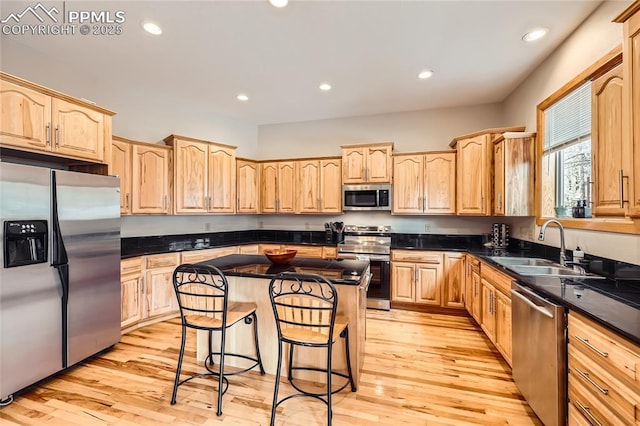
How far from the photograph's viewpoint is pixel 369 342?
3078 mm

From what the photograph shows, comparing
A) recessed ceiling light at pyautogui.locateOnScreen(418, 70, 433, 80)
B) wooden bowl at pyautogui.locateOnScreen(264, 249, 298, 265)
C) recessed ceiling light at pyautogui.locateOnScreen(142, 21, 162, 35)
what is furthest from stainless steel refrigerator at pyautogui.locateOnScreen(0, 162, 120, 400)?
recessed ceiling light at pyautogui.locateOnScreen(418, 70, 433, 80)

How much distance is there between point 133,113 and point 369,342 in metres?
4.03

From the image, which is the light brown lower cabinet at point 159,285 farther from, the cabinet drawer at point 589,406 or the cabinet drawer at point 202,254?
the cabinet drawer at point 589,406

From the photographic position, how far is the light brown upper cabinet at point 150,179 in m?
3.53

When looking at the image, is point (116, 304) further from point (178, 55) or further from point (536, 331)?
point (536, 331)

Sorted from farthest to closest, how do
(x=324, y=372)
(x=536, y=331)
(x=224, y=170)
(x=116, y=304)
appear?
(x=224, y=170) → (x=116, y=304) → (x=324, y=372) → (x=536, y=331)

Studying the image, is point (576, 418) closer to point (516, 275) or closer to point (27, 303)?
point (516, 275)

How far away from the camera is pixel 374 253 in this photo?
4203mm

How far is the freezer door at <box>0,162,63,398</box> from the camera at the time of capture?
2066 millimetres

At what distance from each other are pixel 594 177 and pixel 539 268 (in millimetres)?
1001

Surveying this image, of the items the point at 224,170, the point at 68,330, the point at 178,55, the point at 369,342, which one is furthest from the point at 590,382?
the point at 224,170

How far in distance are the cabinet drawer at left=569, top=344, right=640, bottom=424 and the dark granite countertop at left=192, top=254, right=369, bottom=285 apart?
1.23 meters

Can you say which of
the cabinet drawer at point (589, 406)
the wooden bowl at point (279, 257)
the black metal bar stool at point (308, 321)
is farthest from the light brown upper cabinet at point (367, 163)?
the cabinet drawer at point (589, 406)

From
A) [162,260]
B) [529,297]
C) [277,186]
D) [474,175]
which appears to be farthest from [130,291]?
[474,175]
